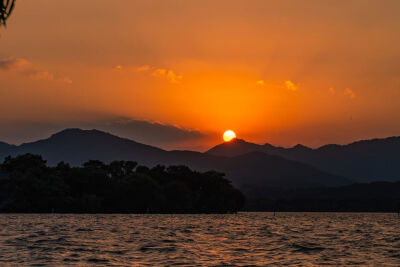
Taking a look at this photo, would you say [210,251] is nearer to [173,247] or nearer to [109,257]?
[173,247]

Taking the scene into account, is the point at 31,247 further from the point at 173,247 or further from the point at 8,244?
the point at 173,247

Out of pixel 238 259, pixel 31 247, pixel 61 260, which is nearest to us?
pixel 61 260

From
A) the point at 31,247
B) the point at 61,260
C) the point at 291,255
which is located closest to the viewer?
the point at 61,260

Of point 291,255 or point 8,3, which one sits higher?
point 8,3

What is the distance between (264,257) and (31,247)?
24.0 meters

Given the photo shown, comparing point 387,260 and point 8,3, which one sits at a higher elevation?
point 8,3

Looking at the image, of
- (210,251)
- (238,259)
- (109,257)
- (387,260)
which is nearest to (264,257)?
(238,259)

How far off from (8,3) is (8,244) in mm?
46325

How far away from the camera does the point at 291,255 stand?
5359 centimetres

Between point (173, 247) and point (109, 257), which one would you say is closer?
point (109, 257)

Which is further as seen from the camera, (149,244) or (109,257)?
(149,244)

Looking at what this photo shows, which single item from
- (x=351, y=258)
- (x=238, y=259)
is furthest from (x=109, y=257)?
(x=351, y=258)

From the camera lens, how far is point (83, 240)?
66.6m

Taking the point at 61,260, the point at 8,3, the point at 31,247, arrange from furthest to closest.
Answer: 1. the point at 31,247
2. the point at 61,260
3. the point at 8,3
